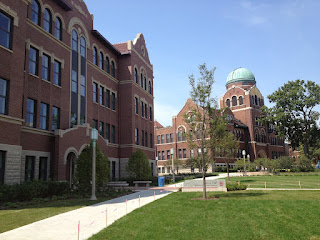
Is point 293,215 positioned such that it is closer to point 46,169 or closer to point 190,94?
point 190,94

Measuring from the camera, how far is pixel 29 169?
19625 millimetres

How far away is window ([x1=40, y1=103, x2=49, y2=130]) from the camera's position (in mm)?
21391

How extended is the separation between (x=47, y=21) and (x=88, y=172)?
1290cm

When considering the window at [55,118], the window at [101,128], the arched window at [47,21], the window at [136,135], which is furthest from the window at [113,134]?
the arched window at [47,21]

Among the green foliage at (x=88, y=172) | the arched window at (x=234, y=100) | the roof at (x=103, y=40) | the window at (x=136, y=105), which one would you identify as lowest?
the green foliage at (x=88, y=172)

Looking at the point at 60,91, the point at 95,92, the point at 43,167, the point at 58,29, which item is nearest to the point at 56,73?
the point at 60,91

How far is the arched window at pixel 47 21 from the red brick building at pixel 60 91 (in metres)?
0.09

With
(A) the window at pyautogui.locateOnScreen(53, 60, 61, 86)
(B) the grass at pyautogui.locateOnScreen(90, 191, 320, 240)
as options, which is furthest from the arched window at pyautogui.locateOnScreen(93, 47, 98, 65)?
(B) the grass at pyautogui.locateOnScreen(90, 191, 320, 240)

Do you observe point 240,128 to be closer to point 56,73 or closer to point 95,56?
point 95,56

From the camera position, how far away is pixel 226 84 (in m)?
80.2

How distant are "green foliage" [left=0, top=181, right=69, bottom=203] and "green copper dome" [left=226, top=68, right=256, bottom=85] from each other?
66.3m

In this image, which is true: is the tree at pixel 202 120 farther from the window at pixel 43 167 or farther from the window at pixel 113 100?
the window at pixel 113 100

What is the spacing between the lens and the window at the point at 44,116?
70.2 feet

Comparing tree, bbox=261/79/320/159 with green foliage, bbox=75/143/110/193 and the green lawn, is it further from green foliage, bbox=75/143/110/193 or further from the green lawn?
green foliage, bbox=75/143/110/193
